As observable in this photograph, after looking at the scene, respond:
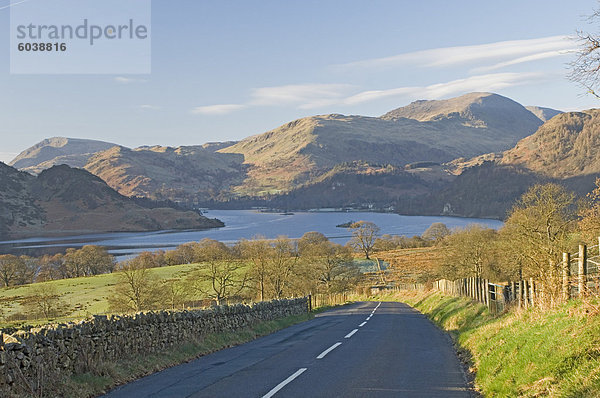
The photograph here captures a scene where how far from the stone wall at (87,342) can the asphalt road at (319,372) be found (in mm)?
1246

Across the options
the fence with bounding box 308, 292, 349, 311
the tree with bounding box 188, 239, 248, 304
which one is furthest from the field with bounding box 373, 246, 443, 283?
the tree with bounding box 188, 239, 248, 304

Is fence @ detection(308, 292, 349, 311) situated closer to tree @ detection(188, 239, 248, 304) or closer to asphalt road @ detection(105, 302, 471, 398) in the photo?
tree @ detection(188, 239, 248, 304)

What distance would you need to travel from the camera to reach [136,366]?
46.3 feet

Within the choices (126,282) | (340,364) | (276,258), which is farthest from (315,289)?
(340,364)

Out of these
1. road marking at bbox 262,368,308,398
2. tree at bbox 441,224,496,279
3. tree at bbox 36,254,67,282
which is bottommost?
tree at bbox 36,254,67,282

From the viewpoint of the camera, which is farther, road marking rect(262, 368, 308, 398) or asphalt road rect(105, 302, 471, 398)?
asphalt road rect(105, 302, 471, 398)

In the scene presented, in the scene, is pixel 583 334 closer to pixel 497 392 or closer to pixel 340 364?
pixel 497 392

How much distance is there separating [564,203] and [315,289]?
144ft

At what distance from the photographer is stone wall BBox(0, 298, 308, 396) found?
10367 mm

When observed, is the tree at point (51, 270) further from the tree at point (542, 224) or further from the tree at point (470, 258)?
the tree at point (542, 224)

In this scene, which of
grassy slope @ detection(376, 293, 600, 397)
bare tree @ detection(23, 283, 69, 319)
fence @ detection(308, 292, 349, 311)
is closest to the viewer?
grassy slope @ detection(376, 293, 600, 397)

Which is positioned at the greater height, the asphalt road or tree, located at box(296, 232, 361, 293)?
the asphalt road

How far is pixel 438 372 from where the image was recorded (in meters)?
13.3

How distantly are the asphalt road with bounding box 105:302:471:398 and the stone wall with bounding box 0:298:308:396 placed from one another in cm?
125
